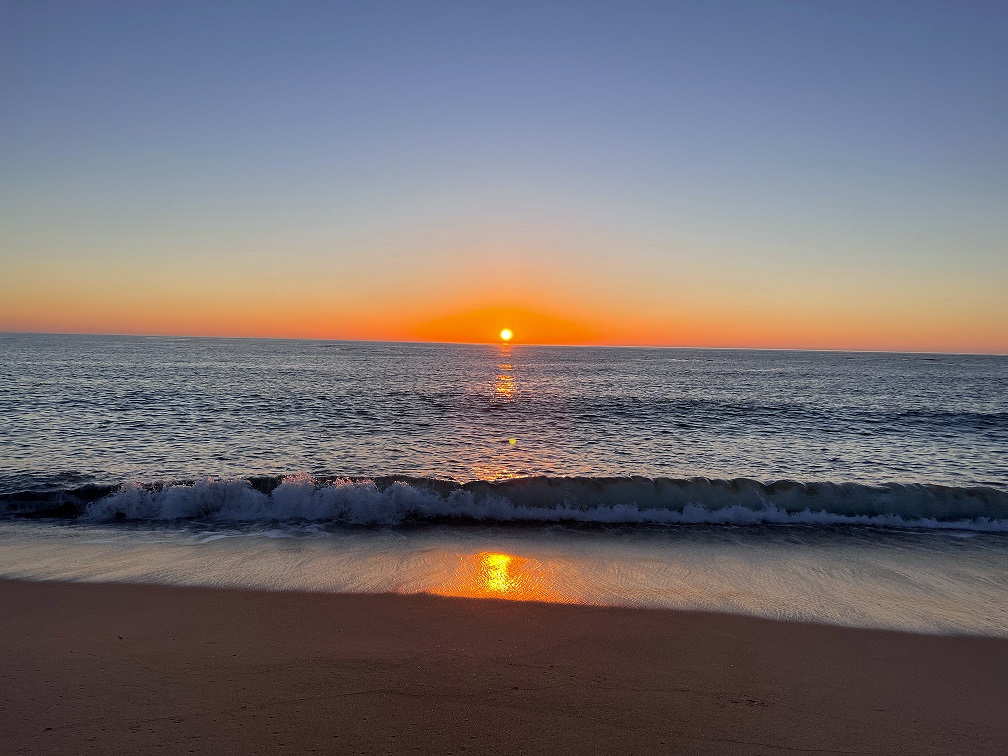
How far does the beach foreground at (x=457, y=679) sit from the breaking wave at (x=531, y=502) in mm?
4424

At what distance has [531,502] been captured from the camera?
12.4 meters

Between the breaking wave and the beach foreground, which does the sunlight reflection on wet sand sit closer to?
the beach foreground

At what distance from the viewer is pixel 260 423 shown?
23.9m

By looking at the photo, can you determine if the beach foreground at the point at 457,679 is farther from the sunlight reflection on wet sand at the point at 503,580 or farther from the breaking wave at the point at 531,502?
the breaking wave at the point at 531,502

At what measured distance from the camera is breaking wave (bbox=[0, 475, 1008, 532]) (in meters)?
11.7

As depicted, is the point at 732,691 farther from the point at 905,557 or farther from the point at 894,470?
the point at 894,470

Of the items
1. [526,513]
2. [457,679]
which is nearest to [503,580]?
[457,679]

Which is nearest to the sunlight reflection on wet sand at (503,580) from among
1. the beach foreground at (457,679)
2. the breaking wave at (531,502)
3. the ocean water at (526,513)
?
the ocean water at (526,513)

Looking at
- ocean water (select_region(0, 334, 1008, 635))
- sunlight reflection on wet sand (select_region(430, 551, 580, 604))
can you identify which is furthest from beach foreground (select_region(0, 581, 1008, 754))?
ocean water (select_region(0, 334, 1008, 635))

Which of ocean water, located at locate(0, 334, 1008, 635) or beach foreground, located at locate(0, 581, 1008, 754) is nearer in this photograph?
beach foreground, located at locate(0, 581, 1008, 754)

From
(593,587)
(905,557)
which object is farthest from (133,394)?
(905,557)

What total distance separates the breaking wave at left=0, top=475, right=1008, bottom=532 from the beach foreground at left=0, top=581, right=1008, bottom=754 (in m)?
4.42

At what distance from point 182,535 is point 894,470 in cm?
1781

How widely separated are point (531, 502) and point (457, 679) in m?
7.14
